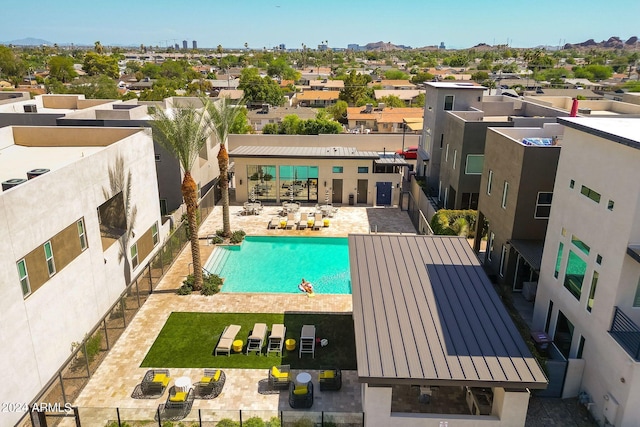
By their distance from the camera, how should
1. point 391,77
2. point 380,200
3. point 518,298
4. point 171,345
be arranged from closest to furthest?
point 171,345 < point 518,298 < point 380,200 < point 391,77

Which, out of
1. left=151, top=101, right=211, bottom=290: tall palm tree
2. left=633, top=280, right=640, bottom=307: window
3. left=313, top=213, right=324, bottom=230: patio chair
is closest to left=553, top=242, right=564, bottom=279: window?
left=633, top=280, right=640, bottom=307: window

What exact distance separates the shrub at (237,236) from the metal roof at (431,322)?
11452mm

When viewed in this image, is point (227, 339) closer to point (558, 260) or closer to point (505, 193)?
point (558, 260)

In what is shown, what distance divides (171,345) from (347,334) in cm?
696

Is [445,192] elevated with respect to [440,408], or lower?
elevated

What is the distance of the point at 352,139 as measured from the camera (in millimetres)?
45469

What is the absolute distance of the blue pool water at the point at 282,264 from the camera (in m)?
23.3

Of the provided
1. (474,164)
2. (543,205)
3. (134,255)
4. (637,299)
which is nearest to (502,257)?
(543,205)

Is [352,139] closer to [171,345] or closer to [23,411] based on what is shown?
[171,345]

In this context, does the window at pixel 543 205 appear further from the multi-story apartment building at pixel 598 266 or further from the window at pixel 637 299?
the window at pixel 637 299

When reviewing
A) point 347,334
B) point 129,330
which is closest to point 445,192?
point 347,334

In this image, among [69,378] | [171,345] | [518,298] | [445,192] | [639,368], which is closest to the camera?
[639,368]

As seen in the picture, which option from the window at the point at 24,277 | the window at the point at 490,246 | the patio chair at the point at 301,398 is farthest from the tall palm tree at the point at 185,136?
the window at the point at 490,246

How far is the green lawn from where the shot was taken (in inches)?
639
